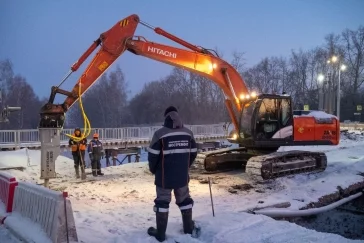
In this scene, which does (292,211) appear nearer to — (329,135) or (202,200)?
(202,200)

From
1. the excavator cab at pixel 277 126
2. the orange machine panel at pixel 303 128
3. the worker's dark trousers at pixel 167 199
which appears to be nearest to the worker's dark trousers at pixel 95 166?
the excavator cab at pixel 277 126

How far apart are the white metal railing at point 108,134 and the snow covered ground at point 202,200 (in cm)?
703

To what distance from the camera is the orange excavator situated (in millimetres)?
10852

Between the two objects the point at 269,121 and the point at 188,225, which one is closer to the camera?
the point at 188,225

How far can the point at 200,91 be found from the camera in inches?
2168

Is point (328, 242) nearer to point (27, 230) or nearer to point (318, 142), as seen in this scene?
point (27, 230)

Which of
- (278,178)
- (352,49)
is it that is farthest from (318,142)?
(352,49)

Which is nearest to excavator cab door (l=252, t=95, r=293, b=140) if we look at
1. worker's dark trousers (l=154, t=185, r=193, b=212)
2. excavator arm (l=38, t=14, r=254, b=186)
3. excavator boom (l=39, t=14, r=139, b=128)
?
excavator arm (l=38, t=14, r=254, b=186)

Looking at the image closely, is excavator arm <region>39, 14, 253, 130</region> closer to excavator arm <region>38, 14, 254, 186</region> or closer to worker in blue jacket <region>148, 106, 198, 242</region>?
excavator arm <region>38, 14, 254, 186</region>

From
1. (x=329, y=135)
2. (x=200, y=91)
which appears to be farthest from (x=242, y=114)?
(x=200, y=91)

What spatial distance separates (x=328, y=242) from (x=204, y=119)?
4815 centimetres

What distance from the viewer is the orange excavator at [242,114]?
10852mm

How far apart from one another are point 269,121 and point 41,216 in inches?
310

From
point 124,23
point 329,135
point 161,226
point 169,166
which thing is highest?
point 124,23
